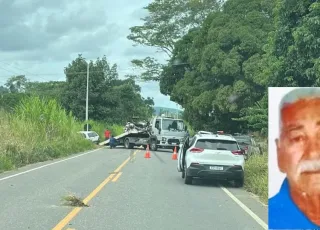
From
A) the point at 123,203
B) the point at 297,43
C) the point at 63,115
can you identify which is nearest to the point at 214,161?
the point at 297,43

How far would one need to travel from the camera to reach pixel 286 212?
603 centimetres

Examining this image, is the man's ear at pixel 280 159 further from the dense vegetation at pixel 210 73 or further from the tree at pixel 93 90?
the tree at pixel 93 90

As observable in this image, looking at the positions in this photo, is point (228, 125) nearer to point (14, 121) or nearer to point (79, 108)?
point (14, 121)

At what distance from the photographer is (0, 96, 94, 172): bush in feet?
78.1

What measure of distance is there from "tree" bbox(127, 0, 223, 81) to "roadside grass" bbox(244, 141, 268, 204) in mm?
33416

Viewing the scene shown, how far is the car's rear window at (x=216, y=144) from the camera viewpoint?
56.3ft

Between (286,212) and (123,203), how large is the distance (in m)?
6.99

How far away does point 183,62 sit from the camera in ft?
145

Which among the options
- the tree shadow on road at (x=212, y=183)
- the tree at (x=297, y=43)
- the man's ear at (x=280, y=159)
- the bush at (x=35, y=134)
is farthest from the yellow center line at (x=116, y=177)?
the man's ear at (x=280, y=159)

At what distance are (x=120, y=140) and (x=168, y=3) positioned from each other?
16.3 meters

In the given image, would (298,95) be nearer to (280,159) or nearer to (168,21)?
(280,159)

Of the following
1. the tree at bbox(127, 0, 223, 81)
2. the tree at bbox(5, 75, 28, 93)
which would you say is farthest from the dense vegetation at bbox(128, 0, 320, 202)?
the tree at bbox(5, 75, 28, 93)

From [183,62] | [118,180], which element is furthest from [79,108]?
[118,180]

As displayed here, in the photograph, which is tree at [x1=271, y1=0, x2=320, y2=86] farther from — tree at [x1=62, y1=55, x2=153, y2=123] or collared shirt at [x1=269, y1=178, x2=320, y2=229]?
tree at [x1=62, y1=55, x2=153, y2=123]
